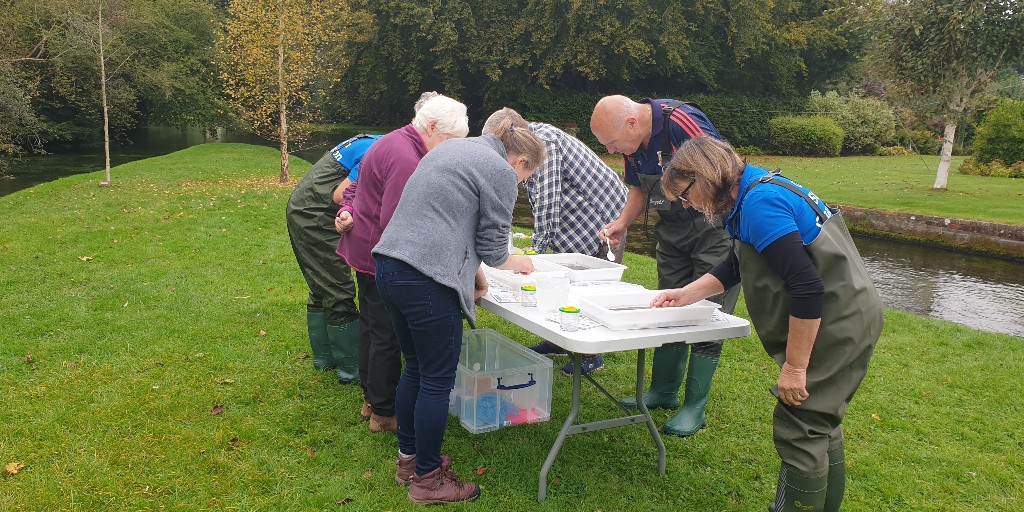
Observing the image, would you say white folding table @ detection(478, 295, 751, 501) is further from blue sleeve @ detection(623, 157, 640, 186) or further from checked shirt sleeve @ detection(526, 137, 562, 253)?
checked shirt sleeve @ detection(526, 137, 562, 253)

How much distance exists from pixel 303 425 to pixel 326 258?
102 cm

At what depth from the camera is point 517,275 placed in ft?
11.6

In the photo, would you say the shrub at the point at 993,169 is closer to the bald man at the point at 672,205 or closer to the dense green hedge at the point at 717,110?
the dense green hedge at the point at 717,110

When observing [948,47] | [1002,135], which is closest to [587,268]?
[948,47]

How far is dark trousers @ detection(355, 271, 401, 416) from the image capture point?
11.6 feet

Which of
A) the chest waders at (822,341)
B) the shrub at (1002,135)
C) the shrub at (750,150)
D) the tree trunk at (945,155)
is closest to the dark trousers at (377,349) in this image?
the chest waders at (822,341)

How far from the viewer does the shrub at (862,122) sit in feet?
85.8

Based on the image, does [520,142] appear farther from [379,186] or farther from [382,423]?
[382,423]

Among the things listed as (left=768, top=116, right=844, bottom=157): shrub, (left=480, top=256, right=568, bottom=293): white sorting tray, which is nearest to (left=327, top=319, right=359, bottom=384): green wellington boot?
(left=480, top=256, right=568, bottom=293): white sorting tray

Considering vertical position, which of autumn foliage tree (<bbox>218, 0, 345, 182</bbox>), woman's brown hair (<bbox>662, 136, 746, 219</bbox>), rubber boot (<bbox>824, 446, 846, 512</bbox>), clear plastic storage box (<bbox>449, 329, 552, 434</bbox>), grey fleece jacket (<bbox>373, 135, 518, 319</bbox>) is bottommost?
clear plastic storage box (<bbox>449, 329, 552, 434</bbox>)

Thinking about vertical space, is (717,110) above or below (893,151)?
above

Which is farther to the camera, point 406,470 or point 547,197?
point 547,197

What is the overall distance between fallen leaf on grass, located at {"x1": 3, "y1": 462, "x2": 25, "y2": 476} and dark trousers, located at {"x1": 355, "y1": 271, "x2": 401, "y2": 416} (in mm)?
1658

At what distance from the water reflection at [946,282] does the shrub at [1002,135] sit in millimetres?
9307
